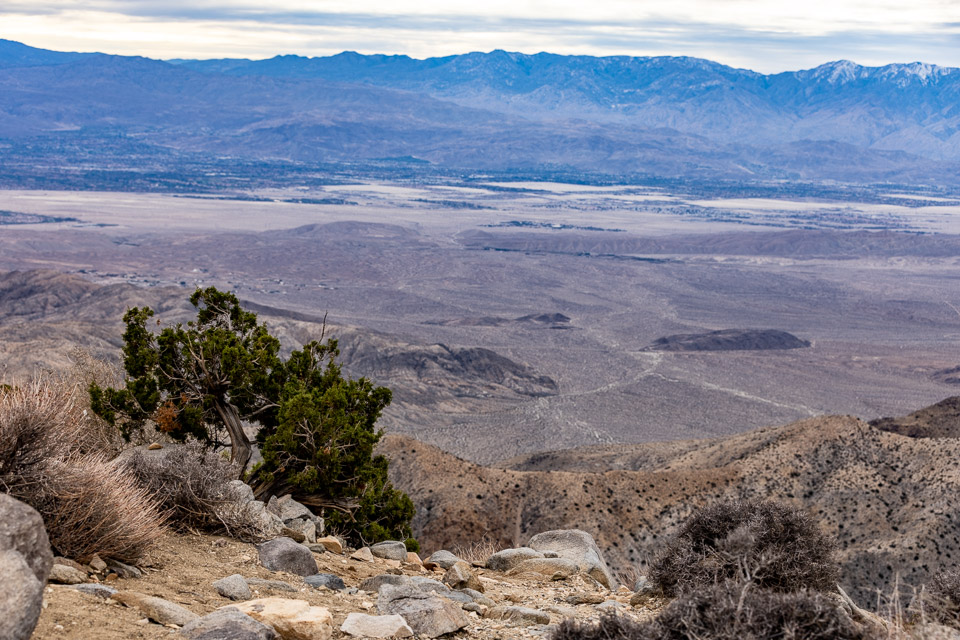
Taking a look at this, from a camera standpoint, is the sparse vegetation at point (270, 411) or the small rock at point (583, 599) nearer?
the small rock at point (583, 599)

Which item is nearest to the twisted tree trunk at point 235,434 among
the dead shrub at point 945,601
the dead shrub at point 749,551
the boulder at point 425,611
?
the boulder at point 425,611

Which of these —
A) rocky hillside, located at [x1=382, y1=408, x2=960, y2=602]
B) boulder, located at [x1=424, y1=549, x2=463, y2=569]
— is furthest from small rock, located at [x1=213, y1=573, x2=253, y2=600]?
rocky hillside, located at [x1=382, y1=408, x2=960, y2=602]

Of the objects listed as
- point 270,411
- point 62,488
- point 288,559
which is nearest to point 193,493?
point 288,559

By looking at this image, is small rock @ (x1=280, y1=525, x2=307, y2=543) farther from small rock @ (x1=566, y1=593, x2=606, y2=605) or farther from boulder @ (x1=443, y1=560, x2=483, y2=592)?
small rock @ (x1=566, y1=593, x2=606, y2=605)

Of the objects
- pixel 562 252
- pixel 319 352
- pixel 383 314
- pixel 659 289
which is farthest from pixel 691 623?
pixel 562 252

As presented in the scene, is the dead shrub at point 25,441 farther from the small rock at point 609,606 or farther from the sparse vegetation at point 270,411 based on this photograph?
the sparse vegetation at point 270,411

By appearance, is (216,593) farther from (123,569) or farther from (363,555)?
(363,555)
